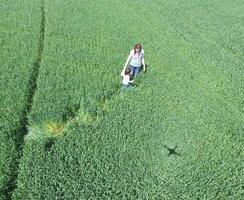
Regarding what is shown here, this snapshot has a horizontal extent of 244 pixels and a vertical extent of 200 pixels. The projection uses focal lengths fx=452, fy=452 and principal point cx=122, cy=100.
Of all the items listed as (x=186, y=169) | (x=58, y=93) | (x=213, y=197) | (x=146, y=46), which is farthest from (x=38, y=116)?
(x=146, y=46)

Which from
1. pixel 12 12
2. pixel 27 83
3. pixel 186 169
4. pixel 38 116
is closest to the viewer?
pixel 186 169

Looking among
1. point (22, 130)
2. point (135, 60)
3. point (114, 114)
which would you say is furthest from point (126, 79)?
point (22, 130)

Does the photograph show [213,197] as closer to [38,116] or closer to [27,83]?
[38,116]

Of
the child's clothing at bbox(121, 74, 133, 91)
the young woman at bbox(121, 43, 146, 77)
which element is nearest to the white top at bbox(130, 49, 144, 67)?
the young woman at bbox(121, 43, 146, 77)

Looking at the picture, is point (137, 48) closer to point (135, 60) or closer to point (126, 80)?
point (135, 60)

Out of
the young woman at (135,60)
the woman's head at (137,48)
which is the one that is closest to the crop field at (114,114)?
the young woman at (135,60)

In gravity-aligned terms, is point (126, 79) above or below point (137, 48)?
below

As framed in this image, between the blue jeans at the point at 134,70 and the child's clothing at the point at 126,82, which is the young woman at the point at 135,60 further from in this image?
the child's clothing at the point at 126,82

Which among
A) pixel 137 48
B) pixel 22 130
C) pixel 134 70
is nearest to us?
pixel 22 130
